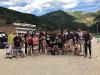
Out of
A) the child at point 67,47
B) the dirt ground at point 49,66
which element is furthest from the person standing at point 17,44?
the child at point 67,47

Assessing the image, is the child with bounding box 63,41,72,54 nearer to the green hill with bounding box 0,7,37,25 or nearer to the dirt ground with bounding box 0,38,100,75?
the dirt ground with bounding box 0,38,100,75

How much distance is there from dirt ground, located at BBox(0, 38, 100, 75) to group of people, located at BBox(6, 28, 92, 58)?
Answer: 2.70ft

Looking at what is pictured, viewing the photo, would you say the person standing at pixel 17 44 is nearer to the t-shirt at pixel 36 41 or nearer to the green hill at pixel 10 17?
the t-shirt at pixel 36 41

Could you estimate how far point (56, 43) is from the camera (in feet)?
93.5

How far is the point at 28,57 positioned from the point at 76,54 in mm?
3559

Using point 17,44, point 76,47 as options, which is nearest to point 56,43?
point 76,47

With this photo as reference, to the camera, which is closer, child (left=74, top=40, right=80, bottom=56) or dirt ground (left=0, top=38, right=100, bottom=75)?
dirt ground (left=0, top=38, right=100, bottom=75)

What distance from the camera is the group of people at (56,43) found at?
1072 inches

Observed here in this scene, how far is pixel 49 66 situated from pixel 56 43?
6.68 metres

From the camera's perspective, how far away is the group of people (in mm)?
27225

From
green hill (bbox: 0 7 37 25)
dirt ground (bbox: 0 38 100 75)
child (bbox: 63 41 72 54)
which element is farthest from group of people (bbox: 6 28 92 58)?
green hill (bbox: 0 7 37 25)

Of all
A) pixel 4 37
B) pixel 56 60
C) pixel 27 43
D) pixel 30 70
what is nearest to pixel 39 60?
pixel 56 60

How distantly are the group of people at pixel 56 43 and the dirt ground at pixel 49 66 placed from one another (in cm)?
82

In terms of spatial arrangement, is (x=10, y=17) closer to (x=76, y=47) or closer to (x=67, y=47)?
(x=67, y=47)
